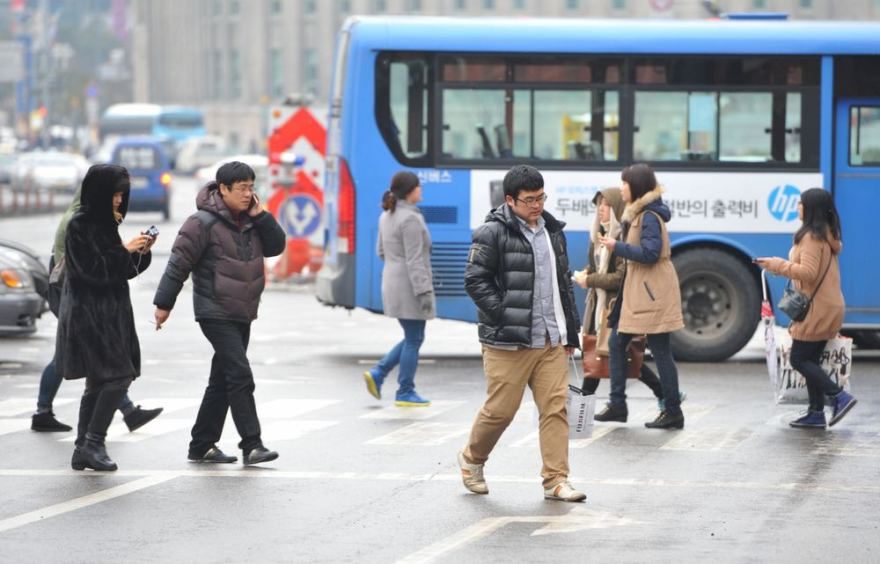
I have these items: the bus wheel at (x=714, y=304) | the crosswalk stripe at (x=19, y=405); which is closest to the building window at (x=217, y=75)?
the bus wheel at (x=714, y=304)

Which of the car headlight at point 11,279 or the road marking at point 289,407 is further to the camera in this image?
the car headlight at point 11,279

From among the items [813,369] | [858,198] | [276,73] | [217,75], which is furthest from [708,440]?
[217,75]

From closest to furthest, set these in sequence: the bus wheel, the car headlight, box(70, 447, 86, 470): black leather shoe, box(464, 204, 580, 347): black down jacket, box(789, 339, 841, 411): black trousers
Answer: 1. box(464, 204, 580, 347): black down jacket
2. box(70, 447, 86, 470): black leather shoe
3. box(789, 339, 841, 411): black trousers
4. the car headlight
5. the bus wheel

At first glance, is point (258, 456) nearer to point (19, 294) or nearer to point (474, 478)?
point (474, 478)

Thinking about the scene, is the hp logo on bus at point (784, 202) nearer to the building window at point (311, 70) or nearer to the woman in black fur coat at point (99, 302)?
the woman in black fur coat at point (99, 302)

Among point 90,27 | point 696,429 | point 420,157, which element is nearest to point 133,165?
point 420,157

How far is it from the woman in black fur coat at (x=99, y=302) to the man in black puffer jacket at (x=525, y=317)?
78.3 inches

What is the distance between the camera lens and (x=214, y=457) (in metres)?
10.5

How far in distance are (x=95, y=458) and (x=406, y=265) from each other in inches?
144

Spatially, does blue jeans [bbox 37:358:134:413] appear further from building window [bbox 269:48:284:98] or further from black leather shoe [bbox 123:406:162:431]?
building window [bbox 269:48:284:98]

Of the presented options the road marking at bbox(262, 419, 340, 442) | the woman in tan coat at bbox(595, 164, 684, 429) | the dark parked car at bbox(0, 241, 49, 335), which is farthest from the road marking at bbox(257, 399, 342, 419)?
the dark parked car at bbox(0, 241, 49, 335)

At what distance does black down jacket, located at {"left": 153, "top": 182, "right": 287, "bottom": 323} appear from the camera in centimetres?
1016

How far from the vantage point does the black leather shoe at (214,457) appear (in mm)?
10461

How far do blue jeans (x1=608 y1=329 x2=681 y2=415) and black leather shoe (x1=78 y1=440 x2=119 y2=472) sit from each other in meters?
3.29
